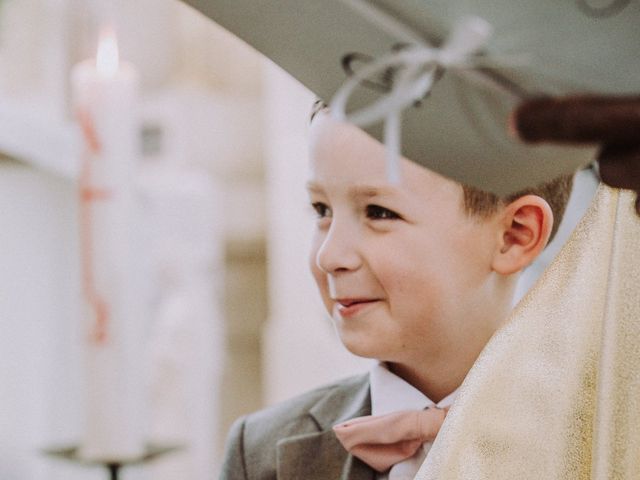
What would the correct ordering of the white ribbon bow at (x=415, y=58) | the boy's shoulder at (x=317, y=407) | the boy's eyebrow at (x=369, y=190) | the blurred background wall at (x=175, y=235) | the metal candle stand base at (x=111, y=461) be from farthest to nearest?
the blurred background wall at (x=175, y=235), the metal candle stand base at (x=111, y=461), the boy's shoulder at (x=317, y=407), the boy's eyebrow at (x=369, y=190), the white ribbon bow at (x=415, y=58)

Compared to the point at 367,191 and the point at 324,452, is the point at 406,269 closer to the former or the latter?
the point at 367,191

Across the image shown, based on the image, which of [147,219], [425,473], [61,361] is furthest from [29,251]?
[425,473]

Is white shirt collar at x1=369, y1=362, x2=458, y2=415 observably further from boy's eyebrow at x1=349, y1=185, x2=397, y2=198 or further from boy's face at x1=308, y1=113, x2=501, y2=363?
boy's eyebrow at x1=349, y1=185, x2=397, y2=198

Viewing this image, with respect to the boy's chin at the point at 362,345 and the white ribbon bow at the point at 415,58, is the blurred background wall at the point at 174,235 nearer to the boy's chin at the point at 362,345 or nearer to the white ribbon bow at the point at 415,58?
the boy's chin at the point at 362,345

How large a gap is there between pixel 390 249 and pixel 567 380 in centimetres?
17

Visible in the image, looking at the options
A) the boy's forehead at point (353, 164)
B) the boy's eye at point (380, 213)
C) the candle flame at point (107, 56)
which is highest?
the candle flame at point (107, 56)

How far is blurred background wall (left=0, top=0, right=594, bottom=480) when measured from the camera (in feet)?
4.36

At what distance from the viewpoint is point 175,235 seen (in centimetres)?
183

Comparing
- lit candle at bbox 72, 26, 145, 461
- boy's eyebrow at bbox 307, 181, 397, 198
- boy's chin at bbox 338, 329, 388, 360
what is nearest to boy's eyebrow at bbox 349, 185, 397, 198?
boy's eyebrow at bbox 307, 181, 397, 198

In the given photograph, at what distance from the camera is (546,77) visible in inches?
17.4

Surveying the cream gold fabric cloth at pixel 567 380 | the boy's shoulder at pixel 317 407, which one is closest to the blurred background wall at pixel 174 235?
the boy's shoulder at pixel 317 407

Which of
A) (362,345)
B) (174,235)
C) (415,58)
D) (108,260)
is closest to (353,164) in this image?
(362,345)

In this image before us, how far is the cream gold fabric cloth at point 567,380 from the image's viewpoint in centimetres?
52

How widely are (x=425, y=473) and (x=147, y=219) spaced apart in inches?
48.3
